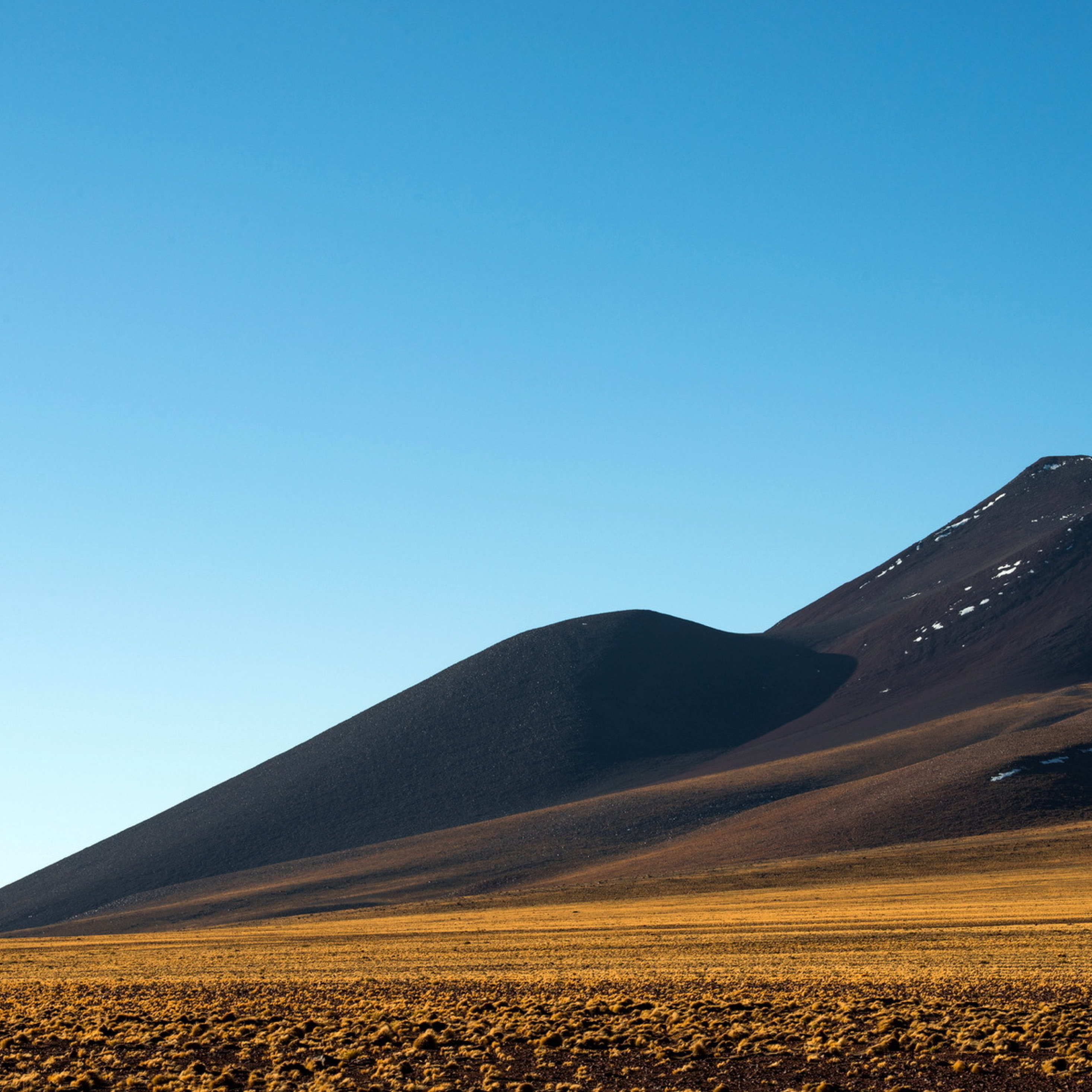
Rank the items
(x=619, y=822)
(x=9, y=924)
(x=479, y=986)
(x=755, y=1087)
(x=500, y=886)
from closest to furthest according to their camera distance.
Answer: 1. (x=755, y=1087)
2. (x=479, y=986)
3. (x=500, y=886)
4. (x=619, y=822)
5. (x=9, y=924)

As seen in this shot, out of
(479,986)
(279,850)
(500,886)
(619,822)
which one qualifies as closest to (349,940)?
(479,986)

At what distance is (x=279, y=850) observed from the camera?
549ft

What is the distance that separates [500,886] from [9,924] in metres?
85.0

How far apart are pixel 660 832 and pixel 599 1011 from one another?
105 meters

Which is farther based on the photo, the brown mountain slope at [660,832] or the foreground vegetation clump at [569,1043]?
the brown mountain slope at [660,832]

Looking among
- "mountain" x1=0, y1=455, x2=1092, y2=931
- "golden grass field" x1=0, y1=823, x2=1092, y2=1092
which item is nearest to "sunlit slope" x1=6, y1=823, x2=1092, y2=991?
"golden grass field" x1=0, y1=823, x2=1092, y2=1092

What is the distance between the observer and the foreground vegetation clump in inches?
816

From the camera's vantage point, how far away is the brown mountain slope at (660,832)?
10881cm

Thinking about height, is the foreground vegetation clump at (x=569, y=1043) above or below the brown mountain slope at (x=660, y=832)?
above

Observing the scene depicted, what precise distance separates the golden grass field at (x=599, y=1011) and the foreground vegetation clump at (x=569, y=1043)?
0.07 meters

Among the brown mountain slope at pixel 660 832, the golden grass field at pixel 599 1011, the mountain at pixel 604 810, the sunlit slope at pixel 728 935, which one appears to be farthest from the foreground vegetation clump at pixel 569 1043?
the mountain at pixel 604 810

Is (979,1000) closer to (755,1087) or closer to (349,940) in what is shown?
(755,1087)

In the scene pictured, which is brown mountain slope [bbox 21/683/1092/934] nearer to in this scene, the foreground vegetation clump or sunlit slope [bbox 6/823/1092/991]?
sunlit slope [bbox 6/823/1092/991]

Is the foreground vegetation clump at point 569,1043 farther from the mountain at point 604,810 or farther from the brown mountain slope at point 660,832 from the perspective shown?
the mountain at point 604,810
